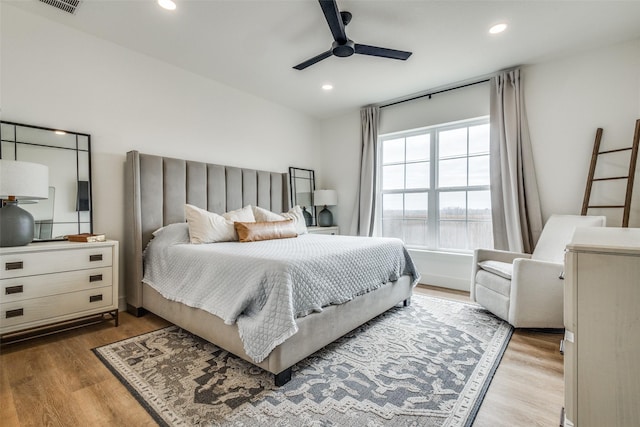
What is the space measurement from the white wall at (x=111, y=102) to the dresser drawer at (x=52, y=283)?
0.55 meters

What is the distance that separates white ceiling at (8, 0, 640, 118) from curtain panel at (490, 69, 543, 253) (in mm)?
323

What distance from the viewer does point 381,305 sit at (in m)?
2.57

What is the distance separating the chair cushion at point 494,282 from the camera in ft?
8.23

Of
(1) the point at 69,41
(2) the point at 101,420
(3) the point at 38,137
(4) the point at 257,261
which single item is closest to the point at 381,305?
(4) the point at 257,261

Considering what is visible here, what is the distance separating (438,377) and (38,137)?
3598 mm

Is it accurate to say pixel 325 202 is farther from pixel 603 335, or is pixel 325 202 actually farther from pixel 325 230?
pixel 603 335

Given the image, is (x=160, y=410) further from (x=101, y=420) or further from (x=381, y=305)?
(x=381, y=305)

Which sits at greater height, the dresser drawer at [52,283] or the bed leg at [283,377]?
the dresser drawer at [52,283]

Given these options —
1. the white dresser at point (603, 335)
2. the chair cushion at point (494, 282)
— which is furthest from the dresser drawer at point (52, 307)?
the chair cushion at point (494, 282)

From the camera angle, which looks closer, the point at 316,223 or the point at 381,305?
the point at 381,305

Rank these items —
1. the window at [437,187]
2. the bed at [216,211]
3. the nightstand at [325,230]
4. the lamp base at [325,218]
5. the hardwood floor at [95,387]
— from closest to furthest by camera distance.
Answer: the hardwood floor at [95,387] → the bed at [216,211] → the window at [437,187] → the nightstand at [325,230] → the lamp base at [325,218]

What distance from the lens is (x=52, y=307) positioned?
2.14 meters

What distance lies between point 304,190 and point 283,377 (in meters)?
3.49

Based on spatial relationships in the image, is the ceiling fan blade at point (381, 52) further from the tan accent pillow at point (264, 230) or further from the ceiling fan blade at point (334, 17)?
the tan accent pillow at point (264, 230)
